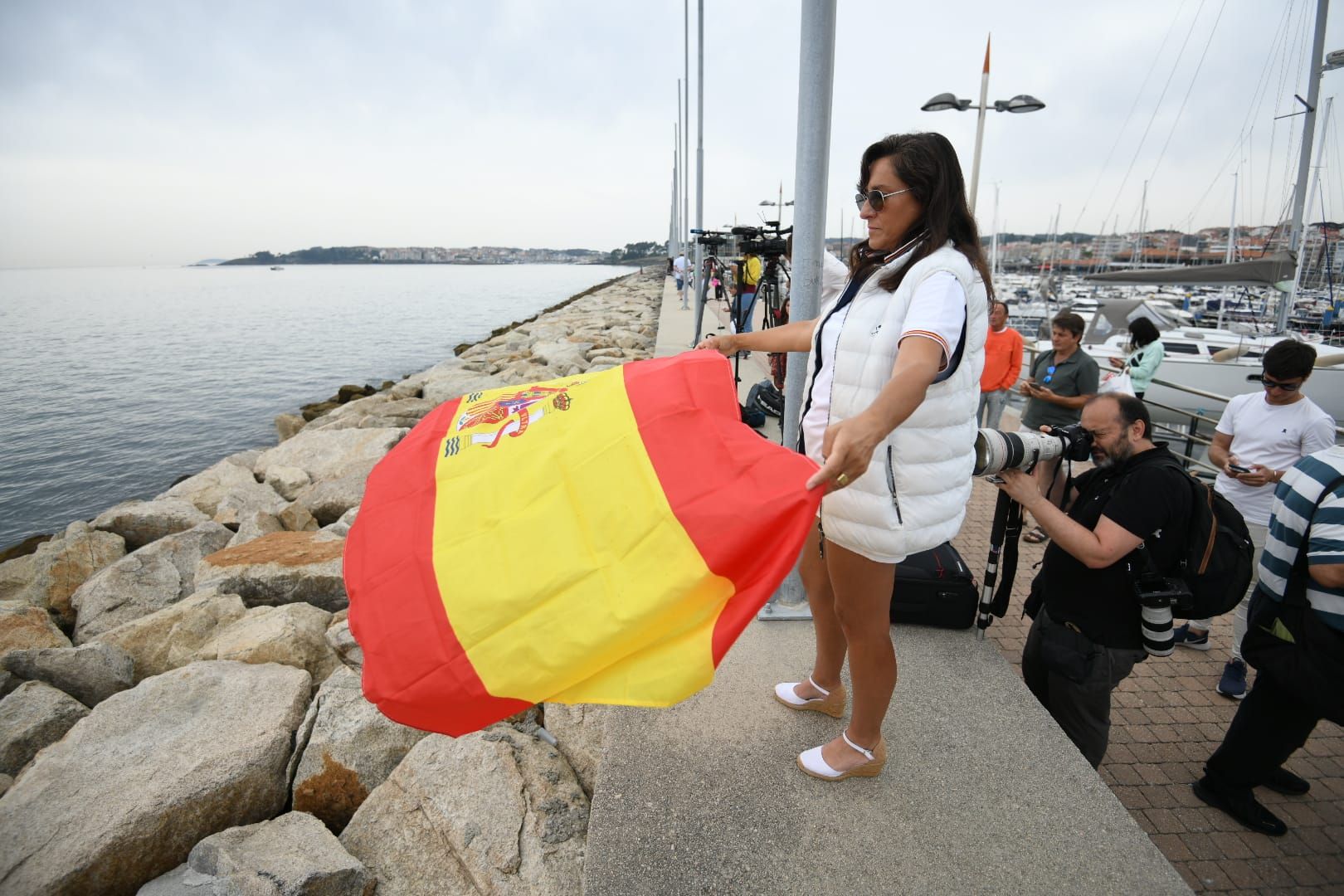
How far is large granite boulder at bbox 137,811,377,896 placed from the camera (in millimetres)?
2148

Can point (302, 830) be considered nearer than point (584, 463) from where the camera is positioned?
No

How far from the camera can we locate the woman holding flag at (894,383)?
1.57 metres

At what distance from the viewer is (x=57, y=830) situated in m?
2.46

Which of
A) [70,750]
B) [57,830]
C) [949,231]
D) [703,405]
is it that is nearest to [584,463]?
[703,405]

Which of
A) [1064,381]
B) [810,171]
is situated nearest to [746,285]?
[1064,381]

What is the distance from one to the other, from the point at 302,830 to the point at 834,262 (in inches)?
169

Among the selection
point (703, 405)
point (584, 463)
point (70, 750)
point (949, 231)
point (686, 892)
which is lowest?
point (70, 750)

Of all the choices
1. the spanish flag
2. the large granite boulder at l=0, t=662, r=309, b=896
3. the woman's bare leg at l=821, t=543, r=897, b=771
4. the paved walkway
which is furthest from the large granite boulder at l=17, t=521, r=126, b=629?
the woman's bare leg at l=821, t=543, r=897, b=771

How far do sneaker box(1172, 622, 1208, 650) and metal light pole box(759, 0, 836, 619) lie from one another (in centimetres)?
246

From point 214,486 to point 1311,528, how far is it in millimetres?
9421

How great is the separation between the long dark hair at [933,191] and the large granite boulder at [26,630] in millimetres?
5434

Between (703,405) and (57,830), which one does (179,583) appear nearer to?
(57,830)

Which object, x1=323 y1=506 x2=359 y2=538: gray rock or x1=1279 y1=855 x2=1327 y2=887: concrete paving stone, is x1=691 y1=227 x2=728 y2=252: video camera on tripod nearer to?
x1=323 y1=506 x2=359 y2=538: gray rock

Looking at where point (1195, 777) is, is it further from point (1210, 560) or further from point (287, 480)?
point (287, 480)
